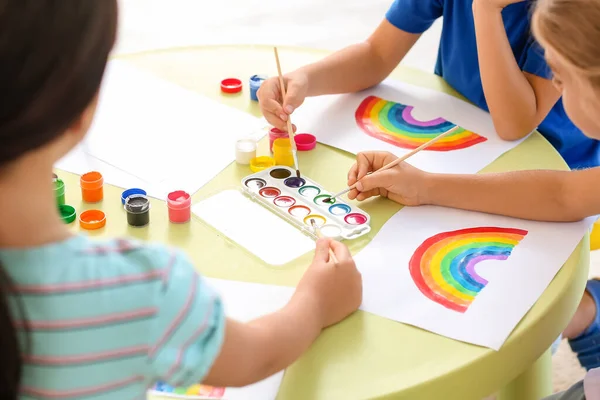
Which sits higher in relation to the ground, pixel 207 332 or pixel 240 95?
pixel 207 332

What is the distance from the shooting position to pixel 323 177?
105 cm

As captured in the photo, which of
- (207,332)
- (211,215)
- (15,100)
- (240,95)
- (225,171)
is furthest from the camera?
(240,95)

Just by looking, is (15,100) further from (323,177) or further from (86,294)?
(323,177)

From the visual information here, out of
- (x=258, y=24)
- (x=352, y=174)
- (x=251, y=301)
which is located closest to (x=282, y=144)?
(x=352, y=174)

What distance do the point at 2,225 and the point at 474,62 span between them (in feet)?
3.27

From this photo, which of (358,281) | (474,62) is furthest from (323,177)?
(474,62)

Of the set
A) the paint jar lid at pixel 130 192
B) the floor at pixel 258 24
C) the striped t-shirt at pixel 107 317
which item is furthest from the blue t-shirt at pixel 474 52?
the floor at pixel 258 24

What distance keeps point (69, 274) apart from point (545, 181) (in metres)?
0.70

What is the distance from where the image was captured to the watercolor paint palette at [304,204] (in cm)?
94

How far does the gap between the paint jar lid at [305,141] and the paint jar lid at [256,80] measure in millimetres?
157

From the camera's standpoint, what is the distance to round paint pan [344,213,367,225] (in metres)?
0.96

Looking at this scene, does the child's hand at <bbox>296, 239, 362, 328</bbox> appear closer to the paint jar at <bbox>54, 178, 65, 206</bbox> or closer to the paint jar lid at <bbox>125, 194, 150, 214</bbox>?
the paint jar lid at <bbox>125, 194, 150, 214</bbox>

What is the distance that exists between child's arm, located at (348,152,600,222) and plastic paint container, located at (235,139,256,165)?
15 cm

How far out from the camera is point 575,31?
830 millimetres
